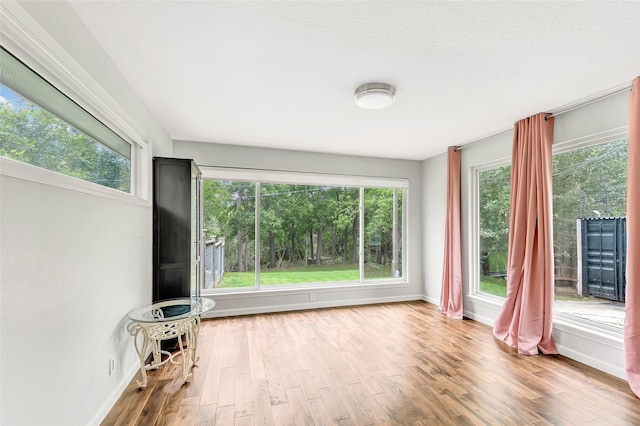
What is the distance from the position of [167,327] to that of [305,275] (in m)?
2.63

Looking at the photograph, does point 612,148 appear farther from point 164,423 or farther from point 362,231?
point 164,423

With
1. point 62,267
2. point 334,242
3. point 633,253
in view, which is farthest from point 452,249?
point 62,267

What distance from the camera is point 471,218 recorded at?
4.27 m

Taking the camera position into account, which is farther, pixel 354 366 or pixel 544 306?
pixel 544 306

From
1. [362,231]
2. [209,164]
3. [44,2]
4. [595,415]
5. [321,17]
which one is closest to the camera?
[44,2]

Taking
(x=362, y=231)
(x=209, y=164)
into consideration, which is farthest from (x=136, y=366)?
(x=362, y=231)

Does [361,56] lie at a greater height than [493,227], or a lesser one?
greater

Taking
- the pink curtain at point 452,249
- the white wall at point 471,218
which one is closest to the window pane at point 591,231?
the white wall at point 471,218

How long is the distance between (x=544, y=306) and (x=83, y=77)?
4352 millimetres

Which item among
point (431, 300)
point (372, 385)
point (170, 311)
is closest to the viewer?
point (372, 385)

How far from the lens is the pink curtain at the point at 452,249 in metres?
4.31

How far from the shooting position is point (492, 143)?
12.9 feet

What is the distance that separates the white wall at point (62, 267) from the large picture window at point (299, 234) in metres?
1.94

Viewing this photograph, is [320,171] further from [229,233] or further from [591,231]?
[591,231]
